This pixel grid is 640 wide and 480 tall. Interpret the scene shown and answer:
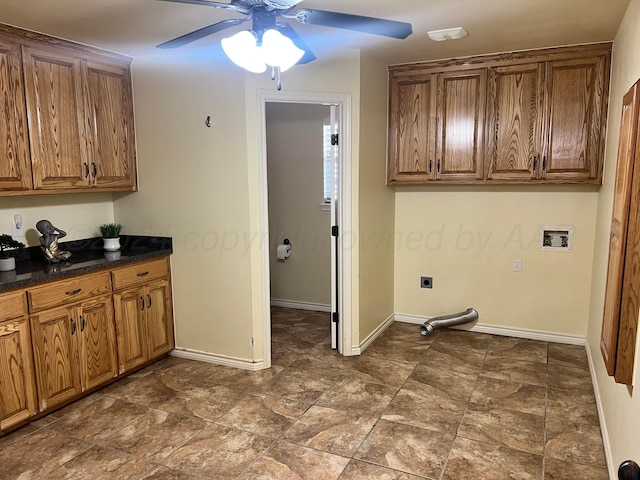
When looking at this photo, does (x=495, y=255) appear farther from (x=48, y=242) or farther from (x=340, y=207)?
(x=48, y=242)

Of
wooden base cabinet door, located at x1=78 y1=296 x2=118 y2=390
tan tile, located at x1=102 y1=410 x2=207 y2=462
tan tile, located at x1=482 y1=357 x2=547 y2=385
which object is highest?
wooden base cabinet door, located at x1=78 y1=296 x2=118 y2=390

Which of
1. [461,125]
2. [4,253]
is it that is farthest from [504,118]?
[4,253]

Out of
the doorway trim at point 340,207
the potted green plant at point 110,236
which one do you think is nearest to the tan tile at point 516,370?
the doorway trim at point 340,207

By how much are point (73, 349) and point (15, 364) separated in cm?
36

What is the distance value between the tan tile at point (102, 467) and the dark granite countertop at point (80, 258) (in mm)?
978

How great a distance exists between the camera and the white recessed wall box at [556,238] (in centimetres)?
383

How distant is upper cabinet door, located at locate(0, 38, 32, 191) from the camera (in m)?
2.76

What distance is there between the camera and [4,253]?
3029mm

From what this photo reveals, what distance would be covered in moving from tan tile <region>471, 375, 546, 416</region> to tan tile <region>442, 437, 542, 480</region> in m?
0.49

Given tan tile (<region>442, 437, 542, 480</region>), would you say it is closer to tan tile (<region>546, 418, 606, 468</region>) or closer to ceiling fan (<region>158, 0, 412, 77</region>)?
tan tile (<region>546, 418, 606, 468</region>)

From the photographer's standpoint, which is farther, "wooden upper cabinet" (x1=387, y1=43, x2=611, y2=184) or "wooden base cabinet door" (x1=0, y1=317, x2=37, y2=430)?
"wooden upper cabinet" (x1=387, y1=43, x2=611, y2=184)

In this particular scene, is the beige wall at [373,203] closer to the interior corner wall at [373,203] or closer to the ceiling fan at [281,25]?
the interior corner wall at [373,203]

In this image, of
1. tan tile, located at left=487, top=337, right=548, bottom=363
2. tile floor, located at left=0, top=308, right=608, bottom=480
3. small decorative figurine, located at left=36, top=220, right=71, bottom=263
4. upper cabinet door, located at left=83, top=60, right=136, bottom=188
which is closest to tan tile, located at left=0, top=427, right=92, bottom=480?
tile floor, located at left=0, top=308, right=608, bottom=480

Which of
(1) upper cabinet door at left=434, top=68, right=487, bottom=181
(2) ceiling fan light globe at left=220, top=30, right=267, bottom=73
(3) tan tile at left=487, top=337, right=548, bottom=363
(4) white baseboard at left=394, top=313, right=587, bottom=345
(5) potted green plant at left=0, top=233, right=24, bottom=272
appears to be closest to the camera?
(2) ceiling fan light globe at left=220, top=30, right=267, bottom=73
